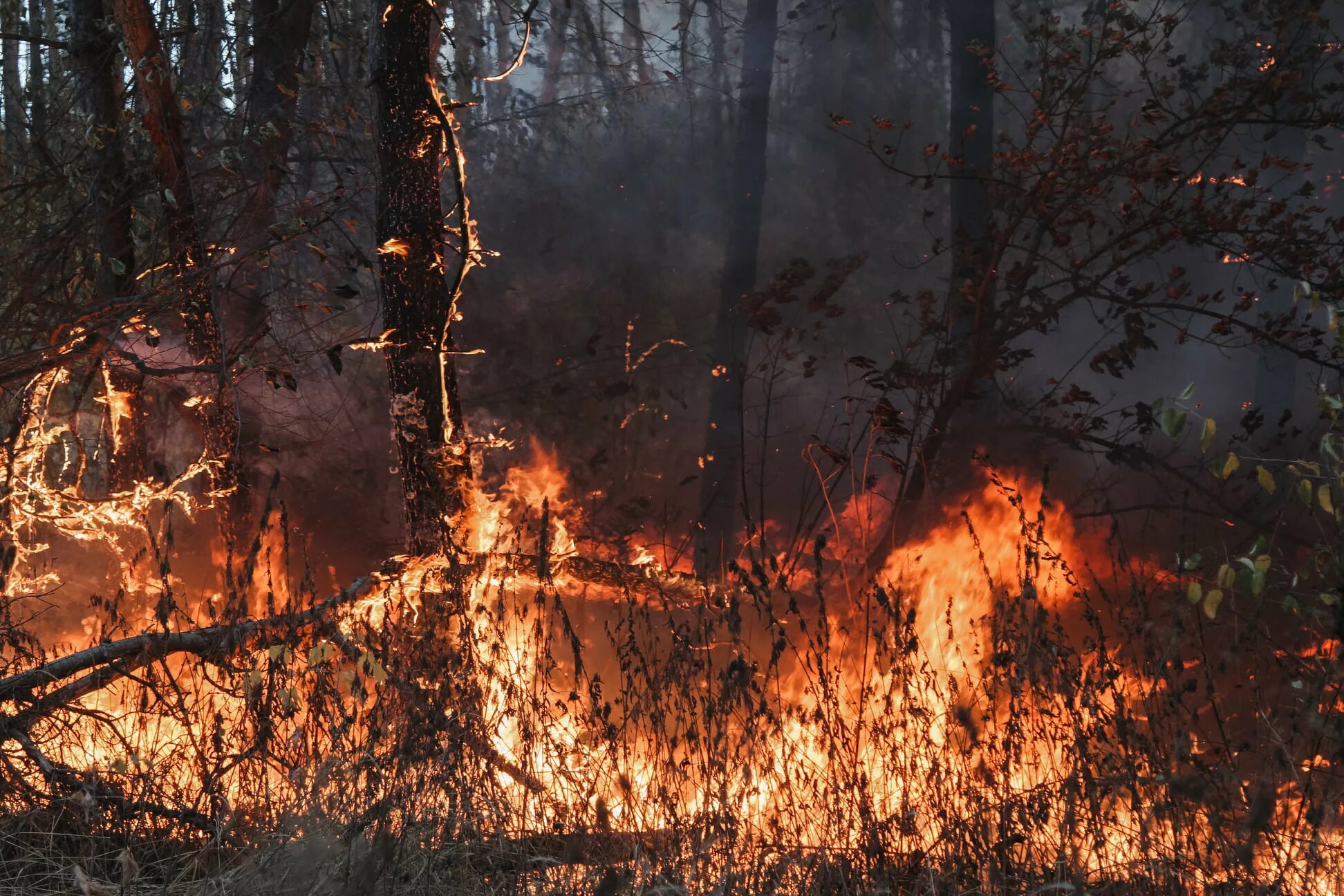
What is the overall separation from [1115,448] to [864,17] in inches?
218

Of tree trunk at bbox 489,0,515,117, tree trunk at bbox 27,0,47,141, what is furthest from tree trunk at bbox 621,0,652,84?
tree trunk at bbox 27,0,47,141

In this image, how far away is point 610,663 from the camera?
35.3 ft

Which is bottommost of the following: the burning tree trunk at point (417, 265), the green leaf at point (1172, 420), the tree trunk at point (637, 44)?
the green leaf at point (1172, 420)

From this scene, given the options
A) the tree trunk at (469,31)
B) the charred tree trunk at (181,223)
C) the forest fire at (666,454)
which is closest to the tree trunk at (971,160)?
the forest fire at (666,454)

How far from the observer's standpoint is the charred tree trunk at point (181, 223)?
192 inches

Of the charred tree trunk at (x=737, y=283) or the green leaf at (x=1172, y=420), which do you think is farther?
the charred tree trunk at (x=737, y=283)

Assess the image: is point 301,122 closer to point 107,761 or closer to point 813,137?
point 107,761

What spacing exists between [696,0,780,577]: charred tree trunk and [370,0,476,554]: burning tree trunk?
5.16 m

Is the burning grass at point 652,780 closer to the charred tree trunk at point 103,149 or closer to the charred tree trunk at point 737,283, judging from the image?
the charred tree trunk at point 103,149

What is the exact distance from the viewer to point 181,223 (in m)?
5.56

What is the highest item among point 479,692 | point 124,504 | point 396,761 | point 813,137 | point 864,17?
point 864,17

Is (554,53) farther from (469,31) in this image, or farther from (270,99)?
(270,99)

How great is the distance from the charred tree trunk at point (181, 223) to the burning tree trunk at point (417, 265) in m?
0.76

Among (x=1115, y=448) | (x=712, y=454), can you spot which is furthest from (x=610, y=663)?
(x=1115, y=448)
